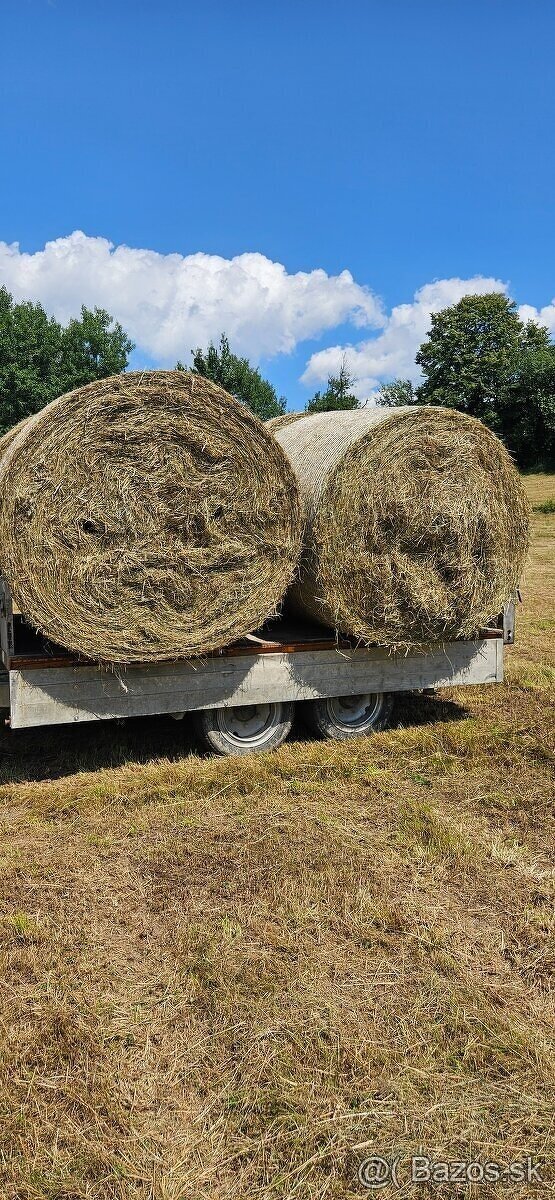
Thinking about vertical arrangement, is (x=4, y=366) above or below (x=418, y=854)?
above

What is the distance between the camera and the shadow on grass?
211 inches

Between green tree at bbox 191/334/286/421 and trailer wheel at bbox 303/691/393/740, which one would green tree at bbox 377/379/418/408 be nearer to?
green tree at bbox 191/334/286/421

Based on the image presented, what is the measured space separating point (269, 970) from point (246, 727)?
264cm

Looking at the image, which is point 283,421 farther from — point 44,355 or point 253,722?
point 44,355

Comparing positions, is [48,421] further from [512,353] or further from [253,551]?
[512,353]

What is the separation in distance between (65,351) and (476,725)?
43684 millimetres

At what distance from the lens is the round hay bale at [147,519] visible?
4.52m

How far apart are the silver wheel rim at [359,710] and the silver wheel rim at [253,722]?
23.9 inches

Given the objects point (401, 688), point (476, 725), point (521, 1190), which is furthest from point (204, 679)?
point (521, 1190)

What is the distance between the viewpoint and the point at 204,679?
17.1 ft

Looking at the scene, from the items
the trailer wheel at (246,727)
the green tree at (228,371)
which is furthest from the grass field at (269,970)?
the green tree at (228,371)

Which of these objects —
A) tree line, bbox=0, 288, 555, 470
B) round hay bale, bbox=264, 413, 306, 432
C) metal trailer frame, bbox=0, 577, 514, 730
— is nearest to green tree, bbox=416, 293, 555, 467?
tree line, bbox=0, 288, 555, 470

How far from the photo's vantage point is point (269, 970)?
319 cm

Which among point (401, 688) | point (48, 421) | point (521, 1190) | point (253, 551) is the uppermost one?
point (48, 421)
